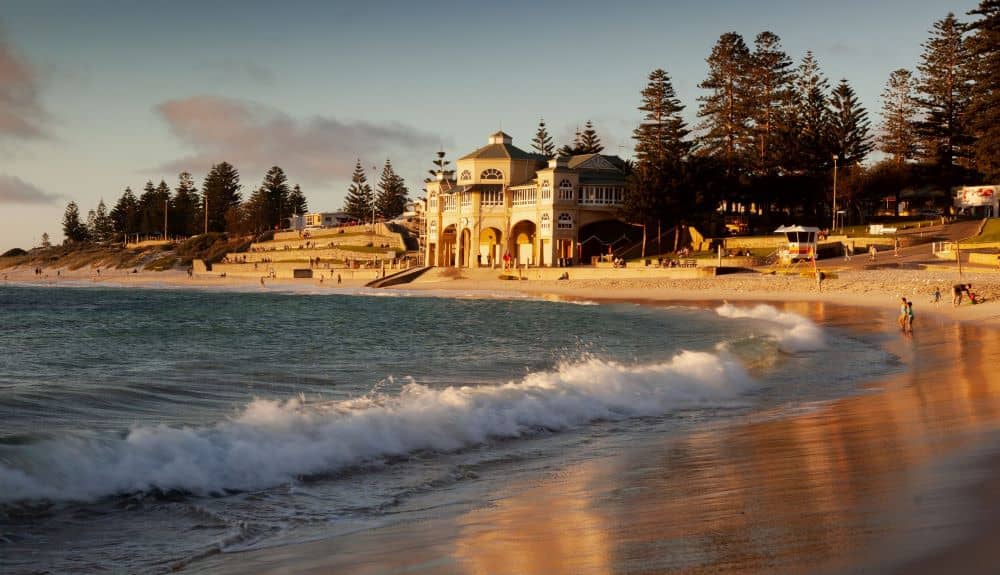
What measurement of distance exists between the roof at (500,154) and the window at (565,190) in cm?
639

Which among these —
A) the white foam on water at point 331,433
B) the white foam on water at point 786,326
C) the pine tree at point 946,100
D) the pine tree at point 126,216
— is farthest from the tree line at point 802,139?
the pine tree at point 126,216

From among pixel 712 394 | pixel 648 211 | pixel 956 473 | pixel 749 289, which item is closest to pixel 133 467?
pixel 956 473

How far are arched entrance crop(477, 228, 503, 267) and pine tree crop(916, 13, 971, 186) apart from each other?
114 ft

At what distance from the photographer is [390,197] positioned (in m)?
120

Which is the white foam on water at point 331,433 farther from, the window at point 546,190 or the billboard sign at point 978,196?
the billboard sign at point 978,196

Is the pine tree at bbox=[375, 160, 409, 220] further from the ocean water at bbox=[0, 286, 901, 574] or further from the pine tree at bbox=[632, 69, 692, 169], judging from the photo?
the ocean water at bbox=[0, 286, 901, 574]

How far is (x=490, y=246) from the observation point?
3019 inches

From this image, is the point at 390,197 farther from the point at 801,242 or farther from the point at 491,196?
the point at 801,242

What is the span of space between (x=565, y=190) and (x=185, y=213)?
84.1m

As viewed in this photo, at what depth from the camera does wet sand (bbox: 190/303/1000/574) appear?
16.3 ft

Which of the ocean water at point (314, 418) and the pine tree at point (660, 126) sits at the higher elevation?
the pine tree at point (660, 126)

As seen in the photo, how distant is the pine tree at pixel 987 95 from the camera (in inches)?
2379

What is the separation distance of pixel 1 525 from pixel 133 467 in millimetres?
1575

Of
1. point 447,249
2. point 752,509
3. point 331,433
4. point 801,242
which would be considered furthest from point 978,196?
point 752,509
